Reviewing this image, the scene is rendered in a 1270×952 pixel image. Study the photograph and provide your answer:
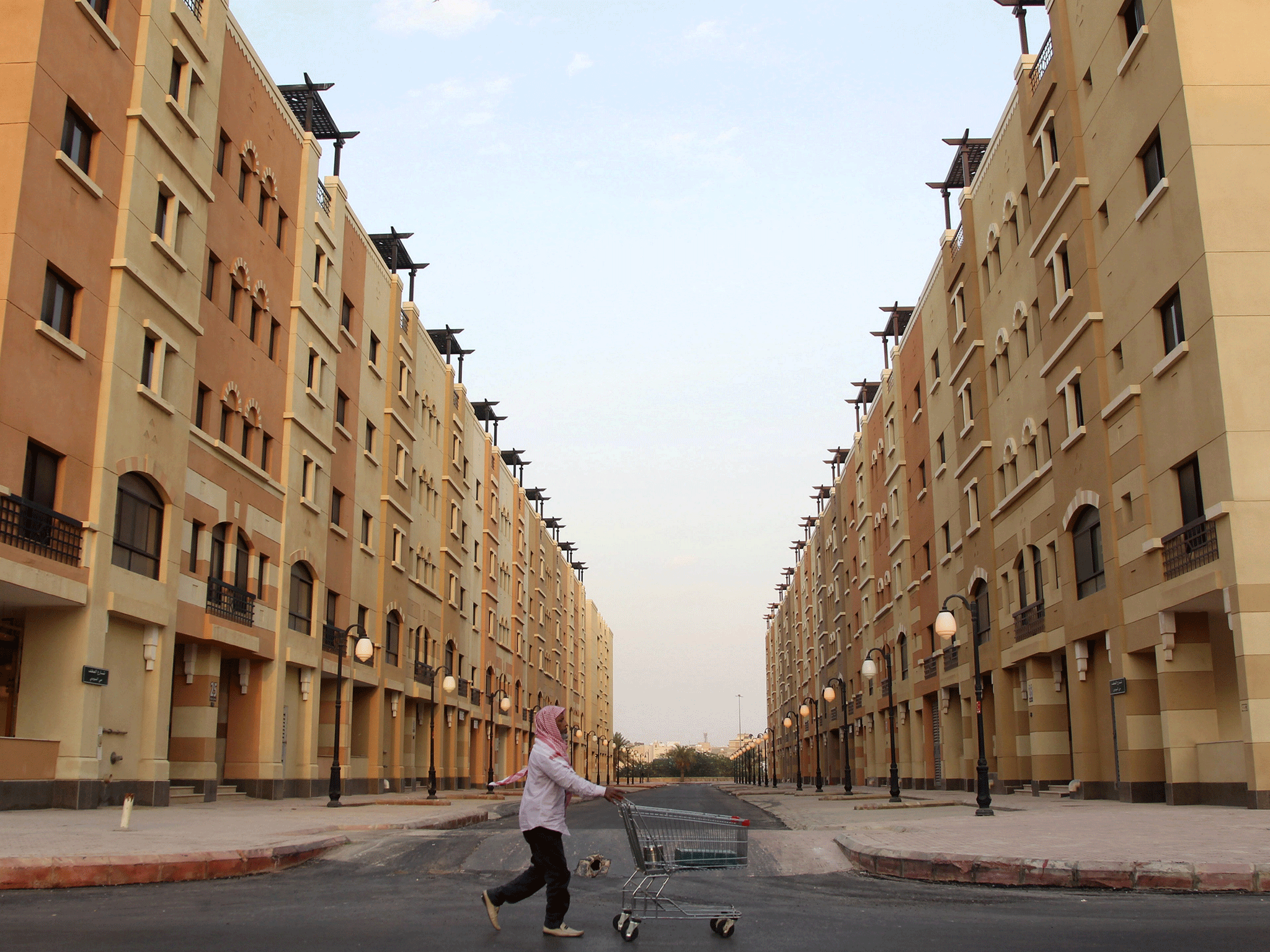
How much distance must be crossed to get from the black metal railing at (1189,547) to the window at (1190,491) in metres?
0.20

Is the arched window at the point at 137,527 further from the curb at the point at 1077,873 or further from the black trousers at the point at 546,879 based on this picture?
the curb at the point at 1077,873

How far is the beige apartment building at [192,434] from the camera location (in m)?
20.7

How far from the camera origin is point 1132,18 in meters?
24.4

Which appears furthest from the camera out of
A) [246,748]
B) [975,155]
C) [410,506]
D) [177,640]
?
[410,506]

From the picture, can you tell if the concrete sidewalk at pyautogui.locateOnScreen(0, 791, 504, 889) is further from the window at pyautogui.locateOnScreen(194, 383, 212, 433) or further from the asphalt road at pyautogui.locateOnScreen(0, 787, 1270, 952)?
the window at pyautogui.locateOnScreen(194, 383, 212, 433)

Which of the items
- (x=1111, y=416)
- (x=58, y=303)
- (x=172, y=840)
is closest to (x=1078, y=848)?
(x=172, y=840)

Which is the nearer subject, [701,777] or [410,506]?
[410,506]

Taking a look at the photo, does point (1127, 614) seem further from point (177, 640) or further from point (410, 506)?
point (410, 506)

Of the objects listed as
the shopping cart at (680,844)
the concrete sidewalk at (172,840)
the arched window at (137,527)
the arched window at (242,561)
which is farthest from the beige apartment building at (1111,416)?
the arched window at (137,527)

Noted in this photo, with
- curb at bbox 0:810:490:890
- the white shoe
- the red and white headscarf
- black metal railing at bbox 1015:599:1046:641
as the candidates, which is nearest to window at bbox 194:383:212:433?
curb at bbox 0:810:490:890

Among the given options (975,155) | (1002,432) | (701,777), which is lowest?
(701,777)

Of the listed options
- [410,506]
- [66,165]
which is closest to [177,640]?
[66,165]

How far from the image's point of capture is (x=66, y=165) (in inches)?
837

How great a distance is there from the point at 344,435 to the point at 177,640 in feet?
40.5
